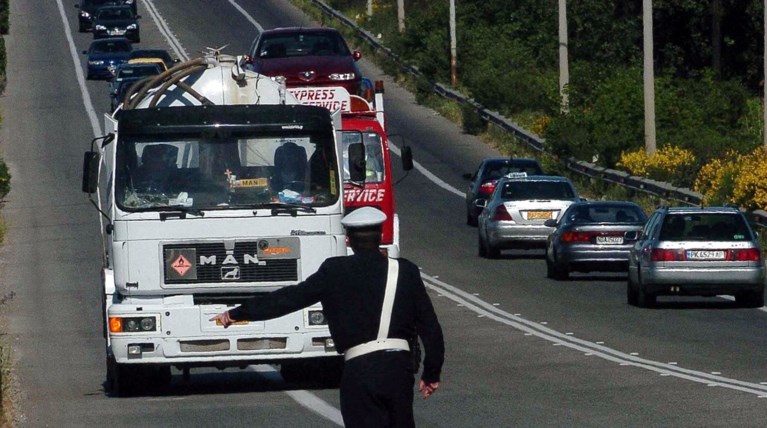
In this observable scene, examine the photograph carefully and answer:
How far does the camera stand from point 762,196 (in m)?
32.8

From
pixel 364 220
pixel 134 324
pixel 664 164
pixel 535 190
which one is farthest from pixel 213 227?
pixel 664 164

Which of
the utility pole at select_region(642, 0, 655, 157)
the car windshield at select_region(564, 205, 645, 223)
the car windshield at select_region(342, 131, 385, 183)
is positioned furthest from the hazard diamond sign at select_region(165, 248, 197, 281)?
the utility pole at select_region(642, 0, 655, 157)

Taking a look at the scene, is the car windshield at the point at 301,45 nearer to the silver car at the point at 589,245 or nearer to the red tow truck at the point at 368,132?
the silver car at the point at 589,245

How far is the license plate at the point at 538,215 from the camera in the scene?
33719 mm

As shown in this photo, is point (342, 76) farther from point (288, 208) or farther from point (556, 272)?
point (288, 208)

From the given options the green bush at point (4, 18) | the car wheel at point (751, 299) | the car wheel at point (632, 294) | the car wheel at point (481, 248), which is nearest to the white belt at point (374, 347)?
the car wheel at point (751, 299)

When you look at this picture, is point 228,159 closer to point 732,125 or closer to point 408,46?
point 732,125

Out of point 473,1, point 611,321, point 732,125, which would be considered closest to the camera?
point 611,321

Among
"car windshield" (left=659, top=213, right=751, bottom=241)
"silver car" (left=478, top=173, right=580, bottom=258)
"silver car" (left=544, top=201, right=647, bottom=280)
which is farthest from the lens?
"silver car" (left=478, top=173, right=580, bottom=258)

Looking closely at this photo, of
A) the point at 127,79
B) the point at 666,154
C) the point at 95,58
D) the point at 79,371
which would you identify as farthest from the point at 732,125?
the point at 79,371

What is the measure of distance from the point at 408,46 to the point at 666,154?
25148mm

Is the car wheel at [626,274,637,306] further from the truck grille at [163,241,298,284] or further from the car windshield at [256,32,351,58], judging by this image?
the truck grille at [163,241,298,284]

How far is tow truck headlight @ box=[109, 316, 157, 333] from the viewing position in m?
16.1

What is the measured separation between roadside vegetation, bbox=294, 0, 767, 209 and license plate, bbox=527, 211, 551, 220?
3.36 metres
